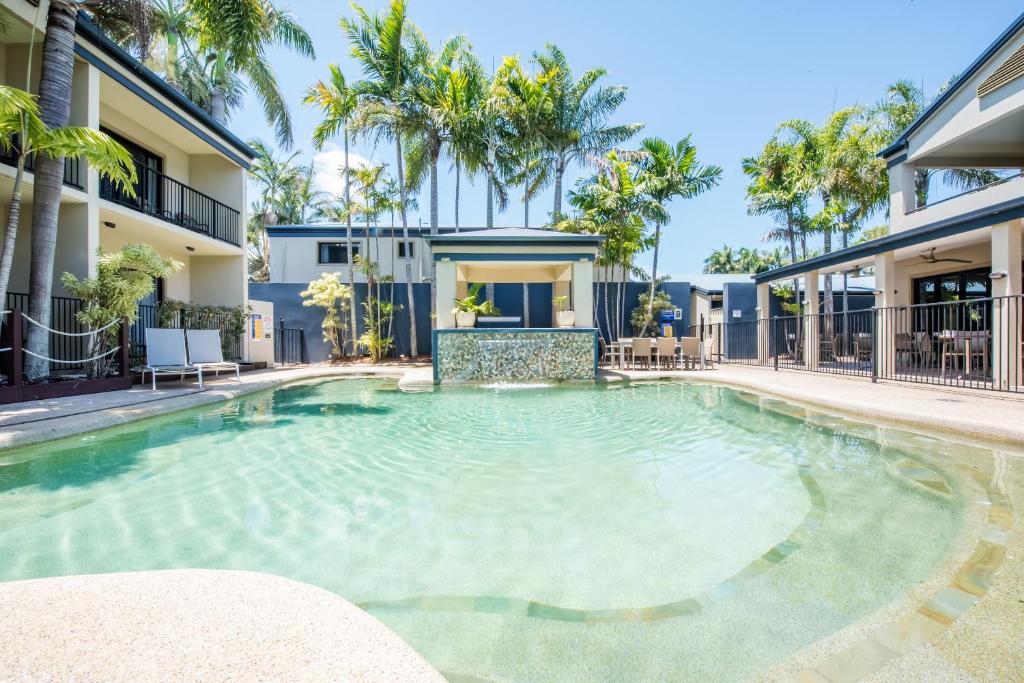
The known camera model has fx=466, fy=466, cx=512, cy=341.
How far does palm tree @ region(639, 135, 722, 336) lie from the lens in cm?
1612

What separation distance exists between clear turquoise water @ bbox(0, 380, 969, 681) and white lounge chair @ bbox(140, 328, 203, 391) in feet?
10.9

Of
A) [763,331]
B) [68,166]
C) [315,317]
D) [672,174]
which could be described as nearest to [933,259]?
[763,331]

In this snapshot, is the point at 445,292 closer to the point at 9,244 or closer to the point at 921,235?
the point at 9,244

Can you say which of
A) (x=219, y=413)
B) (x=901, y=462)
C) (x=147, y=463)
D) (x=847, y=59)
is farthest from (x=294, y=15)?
(x=901, y=462)

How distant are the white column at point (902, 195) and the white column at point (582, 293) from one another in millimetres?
8087

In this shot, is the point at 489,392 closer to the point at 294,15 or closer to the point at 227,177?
the point at 227,177

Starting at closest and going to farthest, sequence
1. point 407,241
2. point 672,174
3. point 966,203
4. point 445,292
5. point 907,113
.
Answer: point 966,203, point 445,292, point 407,241, point 672,174, point 907,113

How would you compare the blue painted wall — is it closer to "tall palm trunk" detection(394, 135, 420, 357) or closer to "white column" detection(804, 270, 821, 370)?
"tall palm trunk" detection(394, 135, 420, 357)

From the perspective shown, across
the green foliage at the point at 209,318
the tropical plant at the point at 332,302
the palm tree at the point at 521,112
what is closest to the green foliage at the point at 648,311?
the palm tree at the point at 521,112

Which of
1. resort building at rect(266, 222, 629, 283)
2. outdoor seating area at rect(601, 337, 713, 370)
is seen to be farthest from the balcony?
resort building at rect(266, 222, 629, 283)

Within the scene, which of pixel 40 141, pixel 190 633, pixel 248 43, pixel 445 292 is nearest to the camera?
pixel 190 633

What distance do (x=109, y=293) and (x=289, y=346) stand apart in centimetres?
926

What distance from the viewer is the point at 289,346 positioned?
17.1m

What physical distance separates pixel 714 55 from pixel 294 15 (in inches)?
531
